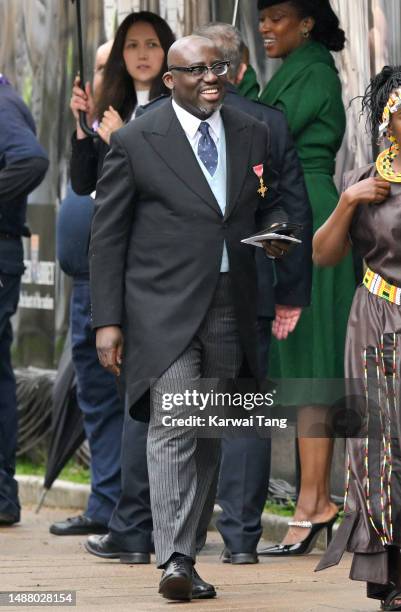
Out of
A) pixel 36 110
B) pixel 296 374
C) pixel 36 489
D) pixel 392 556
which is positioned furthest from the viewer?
pixel 36 110

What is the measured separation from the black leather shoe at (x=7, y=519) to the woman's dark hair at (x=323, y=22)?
2952mm

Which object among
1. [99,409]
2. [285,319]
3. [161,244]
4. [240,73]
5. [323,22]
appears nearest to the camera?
[161,244]

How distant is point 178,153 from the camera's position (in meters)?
7.13

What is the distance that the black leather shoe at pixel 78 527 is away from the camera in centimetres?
934

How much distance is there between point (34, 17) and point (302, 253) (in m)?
4.74

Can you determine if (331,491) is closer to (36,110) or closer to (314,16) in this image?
(314,16)

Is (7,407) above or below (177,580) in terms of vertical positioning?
above

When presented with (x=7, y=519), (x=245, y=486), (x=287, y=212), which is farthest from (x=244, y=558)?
(x=7, y=519)

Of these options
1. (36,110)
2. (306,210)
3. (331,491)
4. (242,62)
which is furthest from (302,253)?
(36,110)

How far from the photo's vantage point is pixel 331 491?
9.47 meters

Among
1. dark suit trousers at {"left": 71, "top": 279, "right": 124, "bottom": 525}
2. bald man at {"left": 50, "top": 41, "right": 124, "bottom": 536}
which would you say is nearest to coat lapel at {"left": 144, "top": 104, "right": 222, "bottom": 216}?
bald man at {"left": 50, "top": 41, "right": 124, "bottom": 536}

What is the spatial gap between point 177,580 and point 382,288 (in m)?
1.31

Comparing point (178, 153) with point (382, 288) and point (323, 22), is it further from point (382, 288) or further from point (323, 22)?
point (323, 22)

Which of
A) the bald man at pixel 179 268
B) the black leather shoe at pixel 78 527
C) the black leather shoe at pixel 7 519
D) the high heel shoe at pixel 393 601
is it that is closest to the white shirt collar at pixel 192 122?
the bald man at pixel 179 268
